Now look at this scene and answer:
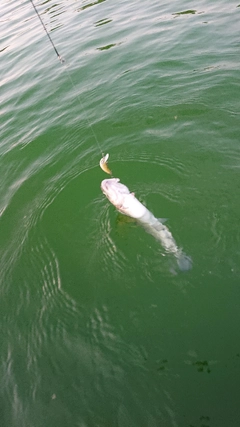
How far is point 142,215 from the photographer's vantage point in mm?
4949

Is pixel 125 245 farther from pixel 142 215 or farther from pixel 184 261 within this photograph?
pixel 184 261

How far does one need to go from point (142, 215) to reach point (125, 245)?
64 cm

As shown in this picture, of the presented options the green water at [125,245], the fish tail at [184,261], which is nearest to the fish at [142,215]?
the fish tail at [184,261]

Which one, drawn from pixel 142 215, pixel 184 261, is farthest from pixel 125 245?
pixel 184 261

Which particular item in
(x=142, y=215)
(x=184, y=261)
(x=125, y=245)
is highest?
(x=142, y=215)

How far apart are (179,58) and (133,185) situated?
5200 mm

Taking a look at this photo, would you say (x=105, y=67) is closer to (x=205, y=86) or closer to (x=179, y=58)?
(x=179, y=58)

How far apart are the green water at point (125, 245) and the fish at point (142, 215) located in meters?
0.14

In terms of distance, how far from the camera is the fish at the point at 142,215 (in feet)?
15.8

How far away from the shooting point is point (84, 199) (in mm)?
6340

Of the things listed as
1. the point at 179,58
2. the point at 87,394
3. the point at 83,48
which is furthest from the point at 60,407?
the point at 83,48

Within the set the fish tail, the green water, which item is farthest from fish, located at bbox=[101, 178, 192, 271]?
the green water

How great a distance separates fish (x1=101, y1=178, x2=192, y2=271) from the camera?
4828mm

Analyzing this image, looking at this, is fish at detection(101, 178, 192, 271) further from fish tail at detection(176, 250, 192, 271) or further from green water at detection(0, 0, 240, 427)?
green water at detection(0, 0, 240, 427)
